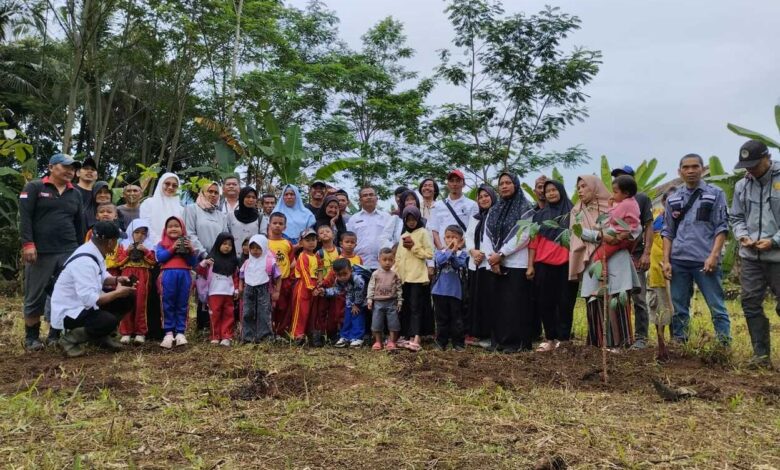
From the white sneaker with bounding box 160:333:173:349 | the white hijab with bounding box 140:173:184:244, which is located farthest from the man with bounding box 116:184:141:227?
the white sneaker with bounding box 160:333:173:349

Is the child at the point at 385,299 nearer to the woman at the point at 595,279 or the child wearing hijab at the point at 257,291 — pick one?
the child wearing hijab at the point at 257,291

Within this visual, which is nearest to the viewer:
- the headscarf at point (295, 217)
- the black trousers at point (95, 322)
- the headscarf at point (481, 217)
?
the black trousers at point (95, 322)

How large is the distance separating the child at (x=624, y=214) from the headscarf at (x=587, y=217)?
0.08 m

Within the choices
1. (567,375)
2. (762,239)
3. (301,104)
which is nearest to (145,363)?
(567,375)

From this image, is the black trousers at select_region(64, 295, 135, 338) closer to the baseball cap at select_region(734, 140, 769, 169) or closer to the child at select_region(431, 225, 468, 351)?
the child at select_region(431, 225, 468, 351)

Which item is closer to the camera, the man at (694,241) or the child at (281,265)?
the man at (694,241)

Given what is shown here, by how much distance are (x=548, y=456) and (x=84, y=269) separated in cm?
375

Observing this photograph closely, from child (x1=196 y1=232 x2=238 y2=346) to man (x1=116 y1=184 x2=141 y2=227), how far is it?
0.97 meters

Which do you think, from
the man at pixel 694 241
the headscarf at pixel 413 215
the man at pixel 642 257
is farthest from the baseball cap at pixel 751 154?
the headscarf at pixel 413 215

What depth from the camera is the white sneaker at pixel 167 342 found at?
5.27 metres

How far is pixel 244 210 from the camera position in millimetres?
6156

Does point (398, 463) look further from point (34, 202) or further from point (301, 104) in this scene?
point (301, 104)

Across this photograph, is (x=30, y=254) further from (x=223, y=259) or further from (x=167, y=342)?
(x=223, y=259)

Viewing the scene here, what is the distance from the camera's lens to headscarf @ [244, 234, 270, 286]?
562 centimetres
